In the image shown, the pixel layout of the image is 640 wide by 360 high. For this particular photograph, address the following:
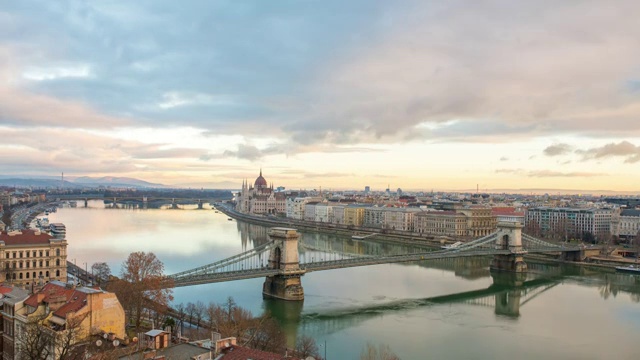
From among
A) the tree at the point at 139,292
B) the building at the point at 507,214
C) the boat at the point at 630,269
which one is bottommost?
the boat at the point at 630,269

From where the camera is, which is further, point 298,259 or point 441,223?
point 441,223

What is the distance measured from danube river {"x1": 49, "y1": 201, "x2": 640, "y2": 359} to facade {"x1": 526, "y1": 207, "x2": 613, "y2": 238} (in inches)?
678

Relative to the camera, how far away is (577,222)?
5300cm

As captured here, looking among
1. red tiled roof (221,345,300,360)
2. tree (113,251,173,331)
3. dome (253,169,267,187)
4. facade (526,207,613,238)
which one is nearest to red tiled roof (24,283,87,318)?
red tiled roof (221,345,300,360)

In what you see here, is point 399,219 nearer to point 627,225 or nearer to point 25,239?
point 627,225

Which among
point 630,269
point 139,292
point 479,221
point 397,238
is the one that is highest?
point 479,221

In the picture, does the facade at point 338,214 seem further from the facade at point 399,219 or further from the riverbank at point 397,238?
the facade at point 399,219

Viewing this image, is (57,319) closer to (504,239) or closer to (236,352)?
(236,352)

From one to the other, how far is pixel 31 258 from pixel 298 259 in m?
9.67

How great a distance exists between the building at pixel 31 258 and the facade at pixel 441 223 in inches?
1432

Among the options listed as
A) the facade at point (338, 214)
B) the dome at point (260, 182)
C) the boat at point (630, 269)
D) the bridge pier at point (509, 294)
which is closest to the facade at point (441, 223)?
the facade at point (338, 214)

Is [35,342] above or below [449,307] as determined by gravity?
above

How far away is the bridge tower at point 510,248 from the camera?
33.7 meters

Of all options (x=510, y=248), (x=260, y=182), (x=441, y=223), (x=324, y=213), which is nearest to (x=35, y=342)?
(x=510, y=248)
